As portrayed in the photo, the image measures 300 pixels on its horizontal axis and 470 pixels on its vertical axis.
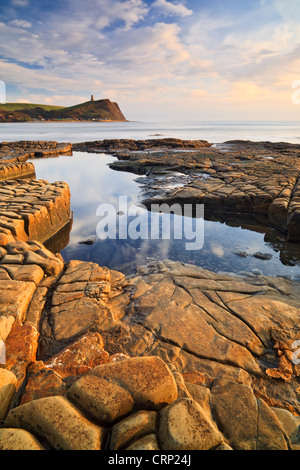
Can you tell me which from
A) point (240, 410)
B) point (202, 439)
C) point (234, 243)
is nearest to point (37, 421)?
point (202, 439)

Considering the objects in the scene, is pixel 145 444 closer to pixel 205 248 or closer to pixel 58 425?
pixel 58 425

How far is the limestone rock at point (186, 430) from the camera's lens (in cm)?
123

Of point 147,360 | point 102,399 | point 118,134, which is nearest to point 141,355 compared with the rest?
point 147,360

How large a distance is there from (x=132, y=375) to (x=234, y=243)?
487 cm

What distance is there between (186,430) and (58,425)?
0.67 m

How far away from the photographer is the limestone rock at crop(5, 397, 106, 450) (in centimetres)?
123

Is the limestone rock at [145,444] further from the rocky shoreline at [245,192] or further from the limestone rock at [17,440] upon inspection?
the rocky shoreline at [245,192]

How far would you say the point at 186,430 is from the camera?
4.19ft

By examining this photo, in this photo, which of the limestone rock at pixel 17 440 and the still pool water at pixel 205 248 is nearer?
the limestone rock at pixel 17 440

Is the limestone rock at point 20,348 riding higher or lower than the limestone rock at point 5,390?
lower

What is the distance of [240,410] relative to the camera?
1609 millimetres

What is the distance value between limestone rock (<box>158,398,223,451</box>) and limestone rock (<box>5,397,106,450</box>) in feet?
1.11

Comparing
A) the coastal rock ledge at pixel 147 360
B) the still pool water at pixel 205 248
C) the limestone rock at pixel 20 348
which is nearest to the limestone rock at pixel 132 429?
the coastal rock ledge at pixel 147 360
